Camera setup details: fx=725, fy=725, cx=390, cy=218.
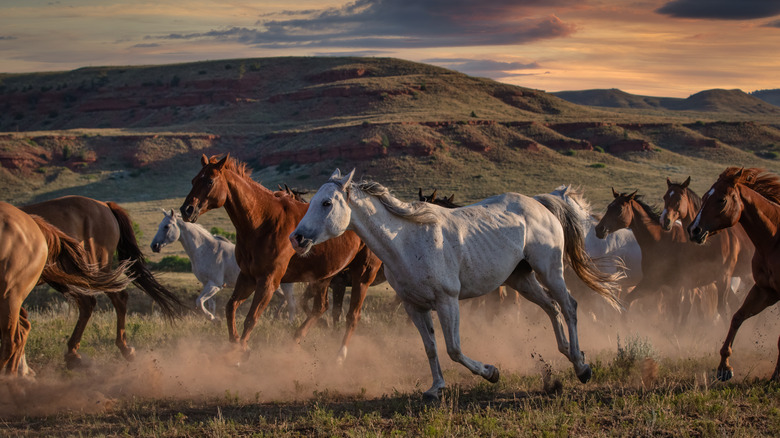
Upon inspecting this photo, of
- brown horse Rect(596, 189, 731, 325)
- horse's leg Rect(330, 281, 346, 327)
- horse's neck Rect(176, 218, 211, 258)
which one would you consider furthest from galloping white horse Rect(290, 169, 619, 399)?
horse's neck Rect(176, 218, 211, 258)

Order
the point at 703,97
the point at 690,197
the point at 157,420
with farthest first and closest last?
the point at 703,97 → the point at 690,197 → the point at 157,420

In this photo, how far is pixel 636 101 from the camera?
193 metres

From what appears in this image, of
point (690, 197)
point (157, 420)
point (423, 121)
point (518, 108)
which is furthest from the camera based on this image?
point (518, 108)

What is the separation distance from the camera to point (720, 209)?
7746 mm

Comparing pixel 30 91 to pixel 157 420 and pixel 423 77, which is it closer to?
pixel 423 77

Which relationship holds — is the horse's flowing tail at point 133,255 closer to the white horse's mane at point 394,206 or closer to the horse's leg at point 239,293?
the horse's leg at point 239,293

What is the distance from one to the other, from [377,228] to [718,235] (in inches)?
283

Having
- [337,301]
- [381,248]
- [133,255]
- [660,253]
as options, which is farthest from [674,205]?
[133,255]

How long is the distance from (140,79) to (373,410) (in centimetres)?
11409

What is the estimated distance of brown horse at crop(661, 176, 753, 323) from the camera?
11.4 m

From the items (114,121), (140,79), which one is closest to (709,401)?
(114,121)

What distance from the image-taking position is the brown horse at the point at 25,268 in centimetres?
737

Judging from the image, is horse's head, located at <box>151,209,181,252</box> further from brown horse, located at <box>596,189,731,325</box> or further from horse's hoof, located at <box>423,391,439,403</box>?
horse's hoof, located at <box>423,391,439,403</box>

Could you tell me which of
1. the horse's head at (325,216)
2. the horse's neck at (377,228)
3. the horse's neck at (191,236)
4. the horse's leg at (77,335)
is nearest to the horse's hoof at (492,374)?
the horse's neck at (377,228)
